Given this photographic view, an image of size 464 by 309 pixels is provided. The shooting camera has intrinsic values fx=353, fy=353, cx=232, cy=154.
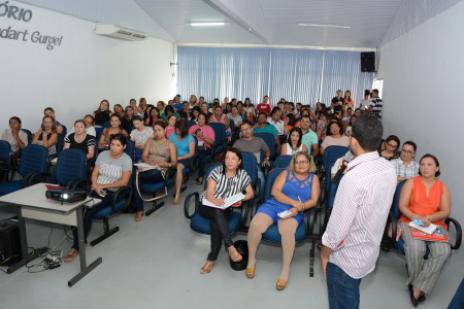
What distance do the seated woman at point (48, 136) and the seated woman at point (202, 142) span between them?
231 cm

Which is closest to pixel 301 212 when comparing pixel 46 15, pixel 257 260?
pixel 257 260

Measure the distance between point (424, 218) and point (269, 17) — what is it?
26.1ft

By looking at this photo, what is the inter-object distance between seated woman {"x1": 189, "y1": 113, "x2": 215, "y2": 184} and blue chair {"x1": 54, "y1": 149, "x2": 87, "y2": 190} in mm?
2256

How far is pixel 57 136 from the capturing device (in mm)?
5723

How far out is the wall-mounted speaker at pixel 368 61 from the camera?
1162cm

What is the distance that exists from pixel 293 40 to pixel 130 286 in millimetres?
10601

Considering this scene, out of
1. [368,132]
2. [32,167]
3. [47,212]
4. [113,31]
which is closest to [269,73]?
[113,31]

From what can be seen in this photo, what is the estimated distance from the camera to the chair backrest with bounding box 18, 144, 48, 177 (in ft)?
14.6

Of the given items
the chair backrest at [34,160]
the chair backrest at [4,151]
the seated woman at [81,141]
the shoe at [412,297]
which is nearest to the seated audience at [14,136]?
the chair backrest at [4,151]

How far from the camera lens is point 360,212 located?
5.63 ft

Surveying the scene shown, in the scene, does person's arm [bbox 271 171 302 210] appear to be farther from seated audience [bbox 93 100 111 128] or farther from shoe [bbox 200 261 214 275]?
seated audience [bbox 93 100 111 128]

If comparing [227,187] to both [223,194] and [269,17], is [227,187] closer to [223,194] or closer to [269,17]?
[223,194]

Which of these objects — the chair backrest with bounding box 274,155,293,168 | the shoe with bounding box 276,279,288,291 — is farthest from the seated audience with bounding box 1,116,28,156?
the shoe with bounding box 276,279,288,291

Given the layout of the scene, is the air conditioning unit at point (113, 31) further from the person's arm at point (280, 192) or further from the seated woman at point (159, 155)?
the person's arm at point (280, 192)
